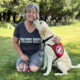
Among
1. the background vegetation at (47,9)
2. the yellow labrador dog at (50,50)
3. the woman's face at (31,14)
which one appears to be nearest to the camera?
the yellow labrador dog at (50,50)

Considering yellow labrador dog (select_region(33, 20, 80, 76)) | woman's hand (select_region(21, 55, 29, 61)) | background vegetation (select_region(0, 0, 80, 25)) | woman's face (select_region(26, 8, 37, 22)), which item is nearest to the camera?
yellow labrador dog (select_region(33, 20, 80, 76))

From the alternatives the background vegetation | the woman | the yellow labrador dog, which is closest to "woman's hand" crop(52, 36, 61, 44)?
the yellow labrador dog

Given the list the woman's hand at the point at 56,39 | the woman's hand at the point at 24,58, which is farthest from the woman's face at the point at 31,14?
the woman's hand at the point at 24,58

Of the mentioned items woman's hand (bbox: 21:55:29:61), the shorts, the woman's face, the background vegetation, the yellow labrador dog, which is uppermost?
the woman's face

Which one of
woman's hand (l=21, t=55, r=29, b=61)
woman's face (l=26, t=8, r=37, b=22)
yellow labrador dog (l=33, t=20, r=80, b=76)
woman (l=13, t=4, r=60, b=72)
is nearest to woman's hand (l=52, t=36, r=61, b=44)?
yellow labrador dog (l=33, t=20, r=80, b=76)

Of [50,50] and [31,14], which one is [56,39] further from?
[31,14]

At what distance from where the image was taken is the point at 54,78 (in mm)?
3902

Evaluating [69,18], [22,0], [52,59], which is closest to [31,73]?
[52,59]

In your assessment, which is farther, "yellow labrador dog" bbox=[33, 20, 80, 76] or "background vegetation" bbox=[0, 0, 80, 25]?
"background vegetation" bbox=[0, 0, 80, 25]

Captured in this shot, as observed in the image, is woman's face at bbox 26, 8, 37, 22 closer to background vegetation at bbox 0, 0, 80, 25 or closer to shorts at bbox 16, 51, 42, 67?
shorts at bbox 16, 51, 42, 67

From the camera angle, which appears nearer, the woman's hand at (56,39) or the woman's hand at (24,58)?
the woman's hand at (56,39)

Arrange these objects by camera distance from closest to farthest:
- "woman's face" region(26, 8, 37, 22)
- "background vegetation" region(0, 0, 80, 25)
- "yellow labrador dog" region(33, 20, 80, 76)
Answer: "yellow labrador dog" region(33, 20, 80, 76) < "woman's face" region(26, 8, 37, 22) < "background vegetation" region(0, 0, 80, 25)

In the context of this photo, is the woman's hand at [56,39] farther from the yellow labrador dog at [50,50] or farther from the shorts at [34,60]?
the shorts at [34,60]

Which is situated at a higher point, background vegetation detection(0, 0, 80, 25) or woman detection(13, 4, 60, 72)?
woman detection(13, 4, 60, 72)
